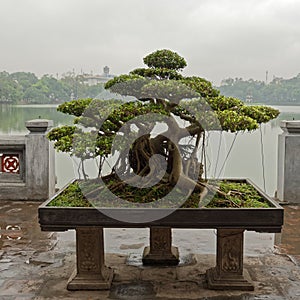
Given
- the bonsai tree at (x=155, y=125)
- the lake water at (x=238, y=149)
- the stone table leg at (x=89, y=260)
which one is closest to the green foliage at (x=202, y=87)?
the bonsai tree at (x=155, y=125)

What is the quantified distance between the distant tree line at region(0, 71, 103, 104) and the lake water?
11cm

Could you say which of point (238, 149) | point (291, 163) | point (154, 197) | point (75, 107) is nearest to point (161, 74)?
point (75, 107)

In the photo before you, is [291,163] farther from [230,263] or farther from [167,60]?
[167,60]

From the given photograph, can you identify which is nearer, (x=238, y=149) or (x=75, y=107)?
(x=75, y=107)

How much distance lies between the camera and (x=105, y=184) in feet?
10.0

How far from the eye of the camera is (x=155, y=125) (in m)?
2.97

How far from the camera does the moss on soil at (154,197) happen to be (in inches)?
111

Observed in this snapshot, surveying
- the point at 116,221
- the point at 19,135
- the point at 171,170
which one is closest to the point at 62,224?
the point at 116,221

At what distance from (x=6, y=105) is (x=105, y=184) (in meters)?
2.02

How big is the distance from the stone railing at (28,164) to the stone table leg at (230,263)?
9.59 feet

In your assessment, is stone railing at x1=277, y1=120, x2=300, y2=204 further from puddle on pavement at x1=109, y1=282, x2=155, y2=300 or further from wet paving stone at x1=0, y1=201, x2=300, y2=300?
puddle on pavement at x1=109, y1=282, x2=155, y2=300

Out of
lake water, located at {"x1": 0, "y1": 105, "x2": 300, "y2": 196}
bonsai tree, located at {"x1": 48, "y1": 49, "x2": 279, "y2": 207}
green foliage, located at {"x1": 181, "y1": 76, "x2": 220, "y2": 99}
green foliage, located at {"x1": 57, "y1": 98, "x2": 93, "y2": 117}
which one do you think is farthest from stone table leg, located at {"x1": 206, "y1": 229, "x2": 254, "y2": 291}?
green foliage, located at {"x1": 57, "y1": 98, "x2": 93, "y2": 117}

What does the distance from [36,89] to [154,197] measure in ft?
7.77

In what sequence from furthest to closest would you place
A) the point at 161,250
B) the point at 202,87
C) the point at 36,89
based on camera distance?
the point at 36,89 < the point at 161,250 < the point at 202,87
